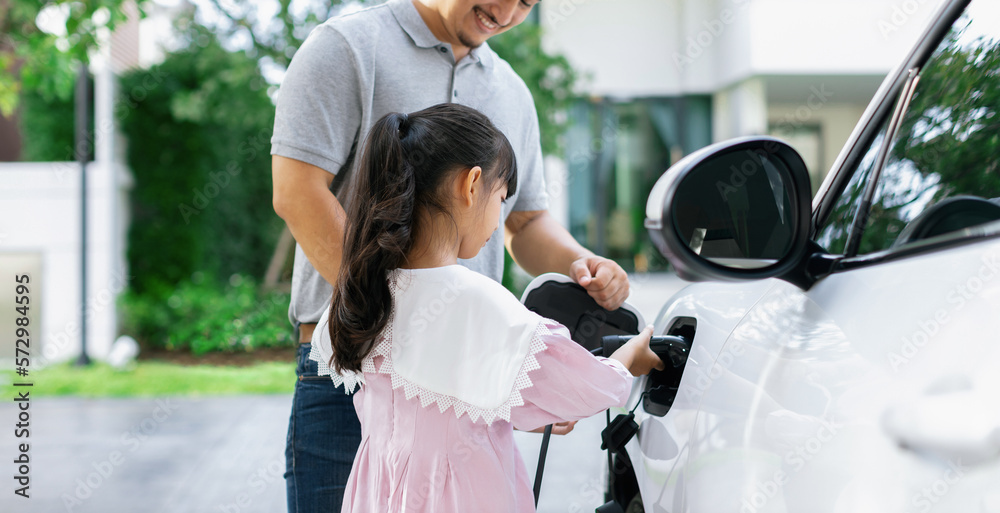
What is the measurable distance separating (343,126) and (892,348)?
3.74 feet

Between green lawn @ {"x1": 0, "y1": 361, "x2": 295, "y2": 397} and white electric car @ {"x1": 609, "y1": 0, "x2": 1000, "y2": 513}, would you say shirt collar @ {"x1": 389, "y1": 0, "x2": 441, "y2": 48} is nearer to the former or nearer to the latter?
white electric car @ {"x1": 609, "y1": 0, "x2": 1000, "y2": 513}

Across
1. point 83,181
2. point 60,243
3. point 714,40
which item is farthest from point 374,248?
point 714,40

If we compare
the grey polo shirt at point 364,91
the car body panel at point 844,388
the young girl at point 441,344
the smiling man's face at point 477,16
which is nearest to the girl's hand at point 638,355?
the young girl at point 441,344

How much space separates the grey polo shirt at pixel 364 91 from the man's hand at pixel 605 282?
0.26 m

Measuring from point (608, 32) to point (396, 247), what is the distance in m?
10.8

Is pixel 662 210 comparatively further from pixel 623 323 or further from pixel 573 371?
pixel 623 323

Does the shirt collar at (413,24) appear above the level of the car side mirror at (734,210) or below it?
above

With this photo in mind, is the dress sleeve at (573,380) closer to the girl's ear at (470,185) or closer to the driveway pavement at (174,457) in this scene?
the girl's ear at (470,185)

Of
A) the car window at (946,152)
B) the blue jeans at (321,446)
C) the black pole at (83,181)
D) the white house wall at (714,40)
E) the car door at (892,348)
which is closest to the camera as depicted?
the car door at (892,348)

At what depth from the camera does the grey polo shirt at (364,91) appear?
1582 millimetres

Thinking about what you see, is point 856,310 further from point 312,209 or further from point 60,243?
point 60,243

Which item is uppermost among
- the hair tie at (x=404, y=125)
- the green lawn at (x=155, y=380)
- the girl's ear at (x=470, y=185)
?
the hair tie at (x=404, y=125)

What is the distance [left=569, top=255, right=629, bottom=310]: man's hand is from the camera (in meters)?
1.64

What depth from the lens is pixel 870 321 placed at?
A: 935 millimetres
